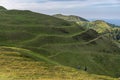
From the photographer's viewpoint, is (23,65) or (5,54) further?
(5,54)

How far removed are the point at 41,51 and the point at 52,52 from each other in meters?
7.60

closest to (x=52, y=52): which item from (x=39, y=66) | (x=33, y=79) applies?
(x=39, y=66)

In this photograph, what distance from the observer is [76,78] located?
5991cm

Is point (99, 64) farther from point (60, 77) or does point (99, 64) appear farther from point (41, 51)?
point (60, 77)

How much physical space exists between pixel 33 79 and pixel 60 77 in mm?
6372

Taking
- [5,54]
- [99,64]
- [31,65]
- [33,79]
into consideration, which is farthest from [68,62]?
[33,79]

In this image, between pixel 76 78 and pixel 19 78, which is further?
pixel 76 78

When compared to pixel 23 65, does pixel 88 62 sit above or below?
below

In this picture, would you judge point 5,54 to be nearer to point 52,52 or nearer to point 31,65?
point 31,65

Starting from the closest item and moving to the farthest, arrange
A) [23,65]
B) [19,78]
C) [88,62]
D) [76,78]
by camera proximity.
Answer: [19,78], [76,78], [23,65], [88,62]

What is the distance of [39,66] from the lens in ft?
225

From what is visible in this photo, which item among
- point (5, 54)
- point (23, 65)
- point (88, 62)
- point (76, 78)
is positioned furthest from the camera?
point (88, 62)

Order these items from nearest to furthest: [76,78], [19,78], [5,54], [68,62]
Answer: [19,78] → [76,78] → [5,54] → [68,62]

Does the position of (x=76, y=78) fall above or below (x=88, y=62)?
above
